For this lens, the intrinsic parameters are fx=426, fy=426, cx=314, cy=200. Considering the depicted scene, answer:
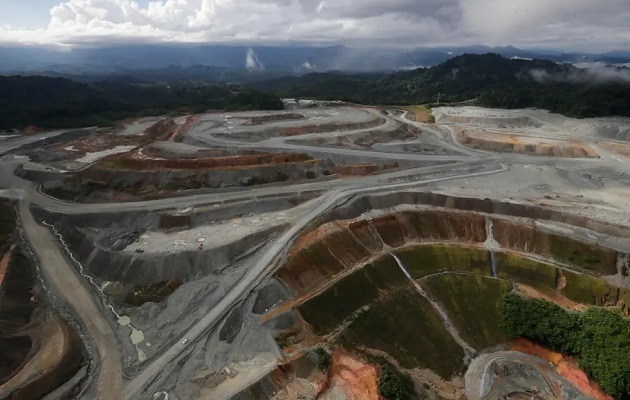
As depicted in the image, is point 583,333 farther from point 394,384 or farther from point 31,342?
point 31,342

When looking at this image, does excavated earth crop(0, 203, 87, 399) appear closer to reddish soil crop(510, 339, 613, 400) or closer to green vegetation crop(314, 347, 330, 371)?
green vegetation crop(314, 347, 330, 371)

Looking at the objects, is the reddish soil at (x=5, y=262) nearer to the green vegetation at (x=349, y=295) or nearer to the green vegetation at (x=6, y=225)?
the green vegetation at (x=6, y=225)

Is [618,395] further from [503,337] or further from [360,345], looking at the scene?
[360,345]

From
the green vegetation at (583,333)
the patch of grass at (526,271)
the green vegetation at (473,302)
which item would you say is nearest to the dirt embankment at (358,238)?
the patch of grass at (526,271)

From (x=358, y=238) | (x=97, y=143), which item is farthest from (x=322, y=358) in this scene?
(x=97, y=143)

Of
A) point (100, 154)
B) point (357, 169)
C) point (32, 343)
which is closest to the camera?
point (32, 343)

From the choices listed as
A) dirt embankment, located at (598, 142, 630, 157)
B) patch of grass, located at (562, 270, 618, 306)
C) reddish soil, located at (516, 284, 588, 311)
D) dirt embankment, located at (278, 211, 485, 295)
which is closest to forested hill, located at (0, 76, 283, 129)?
dirt embankment, located at (278, 211, 485, 295)

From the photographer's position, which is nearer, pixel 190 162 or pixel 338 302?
pixel 338 302
